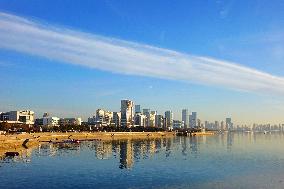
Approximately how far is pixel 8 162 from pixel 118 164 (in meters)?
24.1

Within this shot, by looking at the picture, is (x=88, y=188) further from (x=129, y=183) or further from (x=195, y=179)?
(x=195, y=179)

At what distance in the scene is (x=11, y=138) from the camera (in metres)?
125

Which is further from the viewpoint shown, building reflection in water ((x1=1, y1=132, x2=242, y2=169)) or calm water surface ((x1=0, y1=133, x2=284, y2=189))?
building reflection in water ((x1=1, y1=132, x2=242, y2=169))

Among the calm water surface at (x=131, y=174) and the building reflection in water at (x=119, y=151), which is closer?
the calm water surface at (x=131, y=174)

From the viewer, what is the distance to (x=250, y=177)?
6475 centimetres

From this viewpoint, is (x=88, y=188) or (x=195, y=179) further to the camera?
(x=195, y=179)

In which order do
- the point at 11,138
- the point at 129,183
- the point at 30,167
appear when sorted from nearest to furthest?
the point at 129,183 → the point at 30,167 → the point at 11,138

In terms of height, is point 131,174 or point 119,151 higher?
point 119,151

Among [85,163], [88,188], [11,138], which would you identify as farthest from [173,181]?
[11,138]

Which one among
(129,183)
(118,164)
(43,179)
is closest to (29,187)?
(43,179)

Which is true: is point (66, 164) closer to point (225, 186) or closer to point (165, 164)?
point (165, 164)

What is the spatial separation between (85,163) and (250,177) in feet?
124

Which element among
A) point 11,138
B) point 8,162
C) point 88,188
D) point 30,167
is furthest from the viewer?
point 11,138

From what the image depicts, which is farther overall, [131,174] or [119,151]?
[119,151]
